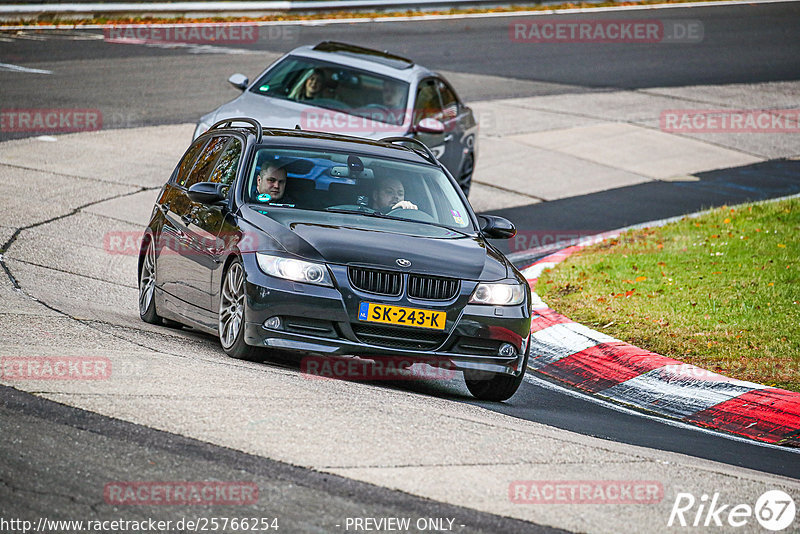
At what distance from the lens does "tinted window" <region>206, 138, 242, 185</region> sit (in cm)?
915

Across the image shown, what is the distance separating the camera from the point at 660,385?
912 cm

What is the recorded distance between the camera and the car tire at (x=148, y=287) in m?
9.67

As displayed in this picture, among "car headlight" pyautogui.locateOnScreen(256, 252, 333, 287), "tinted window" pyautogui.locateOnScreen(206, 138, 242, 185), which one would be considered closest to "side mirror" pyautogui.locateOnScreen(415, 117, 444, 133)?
"tinted window" pyautogui.locateOnScreen(206, 138, 242, 185)

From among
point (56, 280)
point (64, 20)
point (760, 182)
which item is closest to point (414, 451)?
point (56, 280)

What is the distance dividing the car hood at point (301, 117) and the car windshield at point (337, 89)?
112 mm

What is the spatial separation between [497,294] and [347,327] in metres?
1.06

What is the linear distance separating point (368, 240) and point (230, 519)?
332cm

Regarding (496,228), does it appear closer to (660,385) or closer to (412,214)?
(412,214)

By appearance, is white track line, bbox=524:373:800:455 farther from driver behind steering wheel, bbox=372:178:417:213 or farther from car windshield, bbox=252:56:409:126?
car windshield, bbox=252:56:409:126

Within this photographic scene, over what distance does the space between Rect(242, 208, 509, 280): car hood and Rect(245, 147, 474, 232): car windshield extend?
207 millimetres

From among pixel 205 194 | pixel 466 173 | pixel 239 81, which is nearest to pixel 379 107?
pixel 239 81

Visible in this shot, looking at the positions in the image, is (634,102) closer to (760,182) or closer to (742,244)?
(760,182)

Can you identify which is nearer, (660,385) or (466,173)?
(660,385)

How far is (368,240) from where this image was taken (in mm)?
8031
